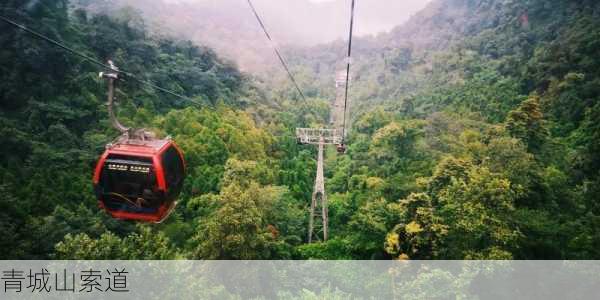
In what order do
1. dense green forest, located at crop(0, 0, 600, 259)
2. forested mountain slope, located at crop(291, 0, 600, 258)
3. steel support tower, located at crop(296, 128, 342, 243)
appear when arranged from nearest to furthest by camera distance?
forested mountain slope, located at crop(291, 0, 600, 258) < dense green forest, located at crop(0, 0, 600, 259) < steel support tower, located at crop(296, 128, 342, 243)

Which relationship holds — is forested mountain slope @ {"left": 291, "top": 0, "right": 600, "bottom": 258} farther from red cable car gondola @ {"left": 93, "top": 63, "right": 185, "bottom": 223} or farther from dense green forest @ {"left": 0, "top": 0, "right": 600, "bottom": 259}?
red cable car gondola @ {"left": 93, "top": 63, "right": 185, "bottom": 223}

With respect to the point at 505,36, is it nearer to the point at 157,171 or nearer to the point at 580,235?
the point at 580,235

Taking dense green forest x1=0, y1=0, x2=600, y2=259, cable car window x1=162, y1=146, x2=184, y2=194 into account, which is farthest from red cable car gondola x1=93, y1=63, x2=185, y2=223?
dense green forest x1=0, y1=0, x2=600, y2=259

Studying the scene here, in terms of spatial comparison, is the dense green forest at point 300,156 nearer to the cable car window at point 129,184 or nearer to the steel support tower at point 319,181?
the steel support tower at point 319,181

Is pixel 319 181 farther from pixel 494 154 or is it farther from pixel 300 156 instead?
pixel 300 156

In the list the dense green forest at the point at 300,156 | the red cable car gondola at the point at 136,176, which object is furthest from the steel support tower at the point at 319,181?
the red cable car gondola at the point at 136,176

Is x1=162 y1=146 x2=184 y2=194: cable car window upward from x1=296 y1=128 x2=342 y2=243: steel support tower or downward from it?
upward

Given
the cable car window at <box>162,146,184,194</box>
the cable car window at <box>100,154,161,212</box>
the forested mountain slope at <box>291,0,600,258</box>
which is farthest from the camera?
the forested mountain slope at <box>291,0,600,258</box>

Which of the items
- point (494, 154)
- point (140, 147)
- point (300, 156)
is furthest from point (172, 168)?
point (300, 156)

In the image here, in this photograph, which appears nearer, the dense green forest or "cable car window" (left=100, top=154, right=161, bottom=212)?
"cable car window" (left=100, top=154, right=161, bottom=212)
